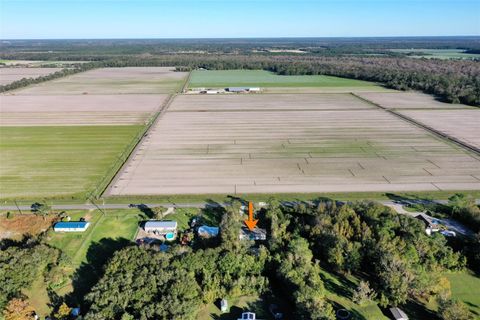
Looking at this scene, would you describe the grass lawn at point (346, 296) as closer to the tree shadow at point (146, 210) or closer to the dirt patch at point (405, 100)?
the tree shadow at point (146, 210)

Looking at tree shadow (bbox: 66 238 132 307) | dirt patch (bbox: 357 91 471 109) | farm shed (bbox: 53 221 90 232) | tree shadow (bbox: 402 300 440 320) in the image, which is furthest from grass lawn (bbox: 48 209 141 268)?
dirt patch (bbox: 357 91 471 109)

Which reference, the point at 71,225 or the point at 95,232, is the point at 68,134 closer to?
the point at 71,225

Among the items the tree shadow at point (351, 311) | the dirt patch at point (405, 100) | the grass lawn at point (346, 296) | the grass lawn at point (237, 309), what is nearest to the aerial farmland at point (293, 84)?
the dirt patch at point (405, 100)

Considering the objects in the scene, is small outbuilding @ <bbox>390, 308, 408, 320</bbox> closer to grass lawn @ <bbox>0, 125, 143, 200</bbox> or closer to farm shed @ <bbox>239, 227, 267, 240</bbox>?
farm shed @ <bbox>239, 227, 267, 240</bbox>

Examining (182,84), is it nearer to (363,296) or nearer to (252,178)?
(252,178)

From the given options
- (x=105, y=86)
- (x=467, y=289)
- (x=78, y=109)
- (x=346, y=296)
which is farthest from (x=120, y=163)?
(x=105, y=86)

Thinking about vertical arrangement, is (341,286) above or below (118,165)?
below

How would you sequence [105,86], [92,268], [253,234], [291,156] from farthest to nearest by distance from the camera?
[105,86]
[291,156]
[253,234]
[92,268]
